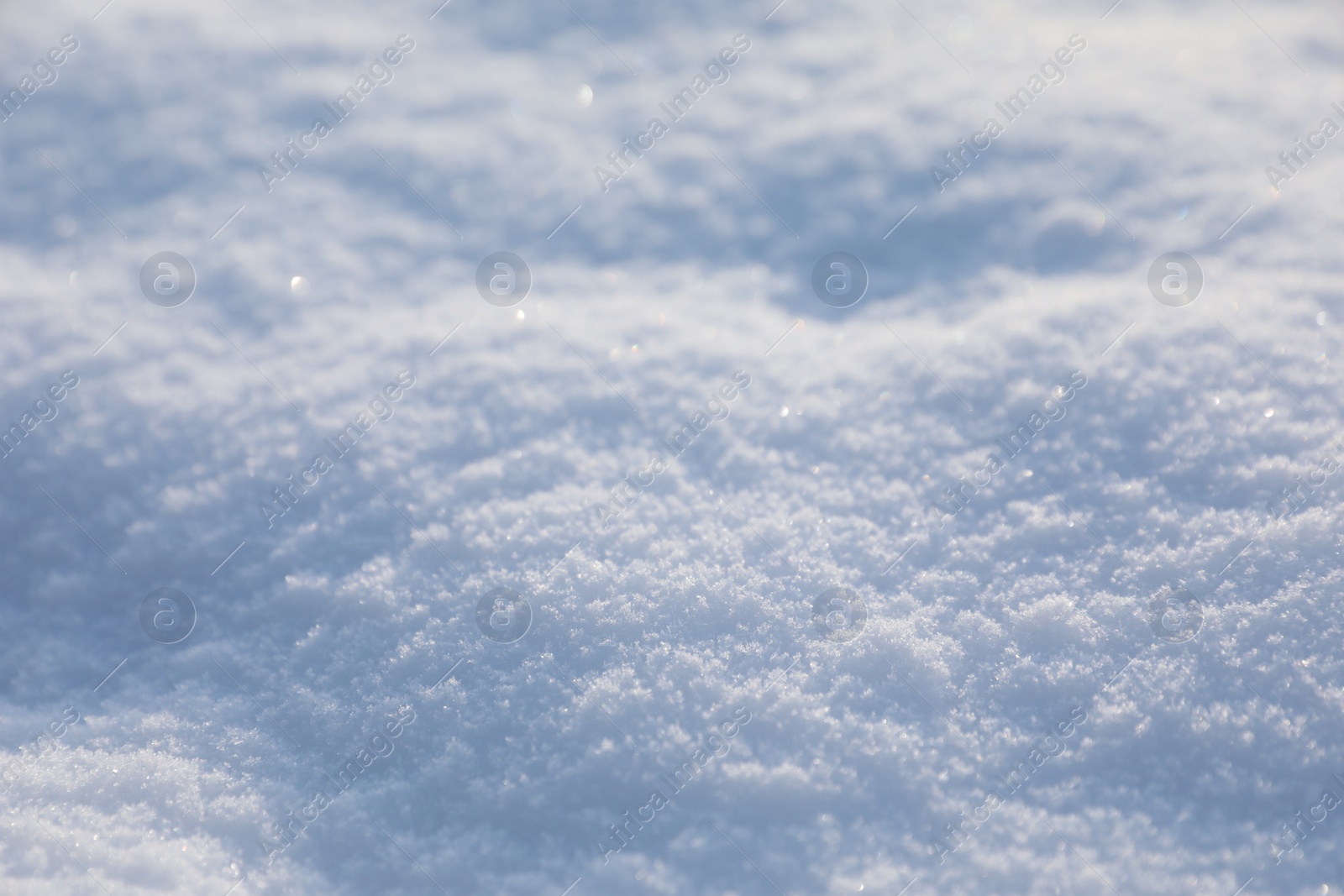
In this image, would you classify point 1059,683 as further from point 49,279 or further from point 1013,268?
point 49,279

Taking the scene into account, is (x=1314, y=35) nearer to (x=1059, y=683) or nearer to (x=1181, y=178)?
(x=1181, y=178)

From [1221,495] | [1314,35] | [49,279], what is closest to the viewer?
[1221,495]

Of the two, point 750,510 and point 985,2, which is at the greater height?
point 985,2

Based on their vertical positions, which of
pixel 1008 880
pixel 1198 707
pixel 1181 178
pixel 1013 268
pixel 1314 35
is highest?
pixel 1314 35

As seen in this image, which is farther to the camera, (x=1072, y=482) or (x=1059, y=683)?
(x=1072, y=482)

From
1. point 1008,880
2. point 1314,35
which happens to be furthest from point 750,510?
point 1314,35

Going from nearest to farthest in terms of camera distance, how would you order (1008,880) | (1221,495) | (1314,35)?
(1008,880) → (1221,495) → (1314,35)
